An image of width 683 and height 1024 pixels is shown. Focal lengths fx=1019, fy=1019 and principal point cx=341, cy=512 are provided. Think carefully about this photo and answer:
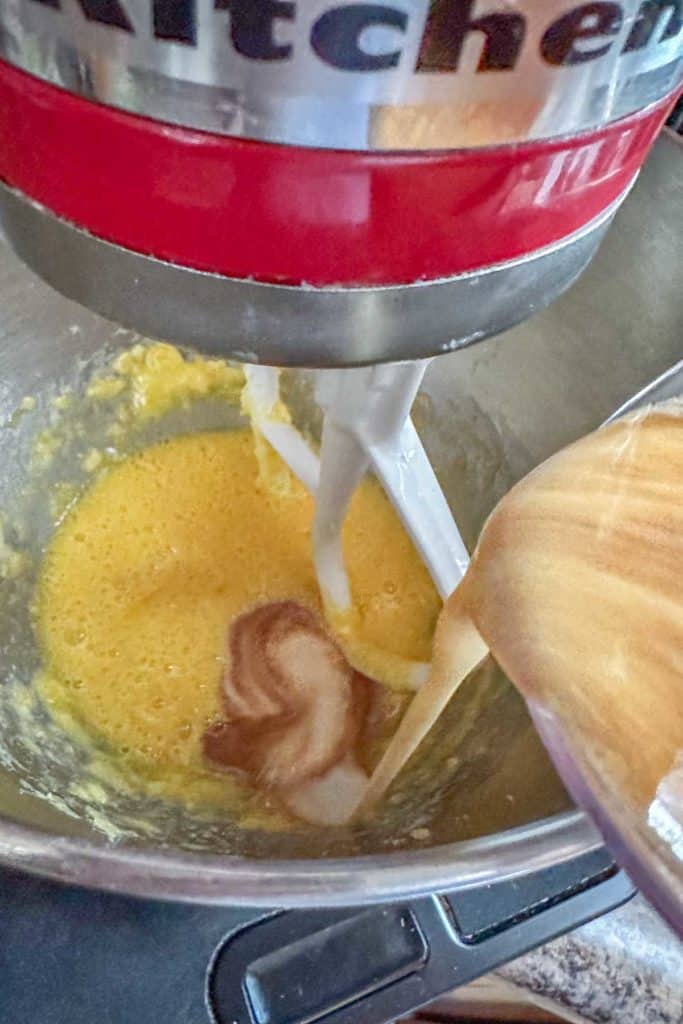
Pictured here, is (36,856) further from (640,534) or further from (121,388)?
(121,388)

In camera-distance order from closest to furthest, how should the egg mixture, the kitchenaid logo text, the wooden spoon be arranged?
the kitchenaid logo text → the wooden spoon → the egg mixture

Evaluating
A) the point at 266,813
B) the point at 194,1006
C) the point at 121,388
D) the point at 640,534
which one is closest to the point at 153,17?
the point at 640,534

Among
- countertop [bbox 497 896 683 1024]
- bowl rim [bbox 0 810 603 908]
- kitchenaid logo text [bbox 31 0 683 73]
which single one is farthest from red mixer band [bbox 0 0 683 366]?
countertop [bbox 497 896 683 1024]

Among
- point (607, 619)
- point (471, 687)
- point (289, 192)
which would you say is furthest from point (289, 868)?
point (471, 687)

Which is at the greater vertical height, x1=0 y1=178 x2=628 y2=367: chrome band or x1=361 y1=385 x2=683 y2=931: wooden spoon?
x1=0 y1=178 x2=628 y2=367: chrome band

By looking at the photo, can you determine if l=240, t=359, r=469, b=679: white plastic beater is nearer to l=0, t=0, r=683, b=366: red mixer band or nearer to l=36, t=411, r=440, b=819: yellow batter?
l=36, t=411, r=440, b=819: yellow batter

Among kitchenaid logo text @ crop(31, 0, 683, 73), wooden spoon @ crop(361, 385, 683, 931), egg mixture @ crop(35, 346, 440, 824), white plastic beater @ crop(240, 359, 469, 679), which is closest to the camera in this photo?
kitchenaid logo text @ crop(31, 0, 683, 73)

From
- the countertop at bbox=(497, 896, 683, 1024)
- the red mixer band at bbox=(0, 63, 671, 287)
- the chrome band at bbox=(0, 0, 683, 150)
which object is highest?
the chrome band at bbox=(0, 0, 683, 150)
